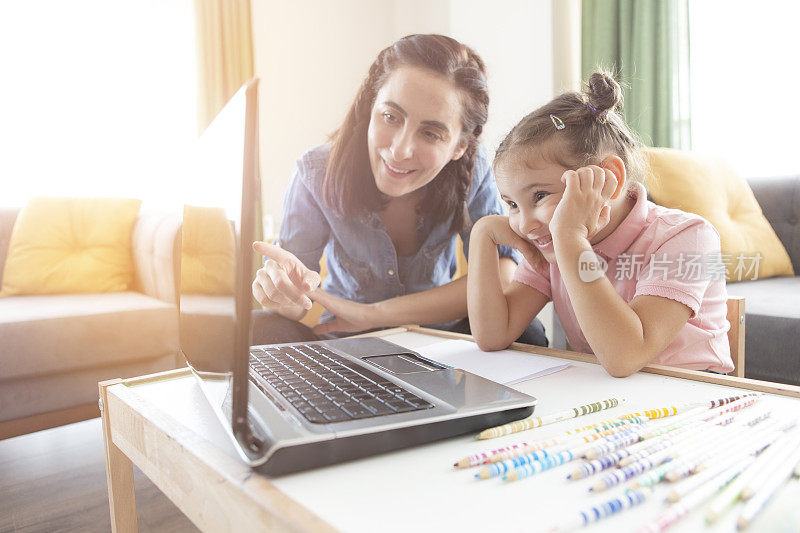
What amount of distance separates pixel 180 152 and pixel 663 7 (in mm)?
2398

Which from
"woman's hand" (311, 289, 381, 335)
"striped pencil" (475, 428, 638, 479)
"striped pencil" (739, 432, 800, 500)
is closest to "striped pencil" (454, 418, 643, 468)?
"striped pencil" (475, 428, 638, 479)

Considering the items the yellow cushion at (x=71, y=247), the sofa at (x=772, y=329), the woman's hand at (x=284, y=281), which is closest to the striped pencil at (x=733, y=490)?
the woman's hand at (x=284, y=281)

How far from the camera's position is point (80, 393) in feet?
5.31

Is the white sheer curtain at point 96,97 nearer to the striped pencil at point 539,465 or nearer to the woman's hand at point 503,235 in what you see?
the woman's hand at point 503,235

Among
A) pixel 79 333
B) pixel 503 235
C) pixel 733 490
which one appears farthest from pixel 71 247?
pixel 733 490

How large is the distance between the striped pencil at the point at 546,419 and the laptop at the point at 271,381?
0.04ft

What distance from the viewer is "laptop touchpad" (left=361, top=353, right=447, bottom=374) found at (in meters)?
0.67

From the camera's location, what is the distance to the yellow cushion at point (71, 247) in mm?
2033

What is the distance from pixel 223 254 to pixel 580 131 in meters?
0.63

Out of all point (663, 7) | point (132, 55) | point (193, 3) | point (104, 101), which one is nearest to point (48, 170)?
point (104, 101)

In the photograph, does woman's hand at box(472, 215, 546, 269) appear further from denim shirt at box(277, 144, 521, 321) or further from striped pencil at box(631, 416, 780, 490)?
striped pencil at box(631, 416, 780, 490)

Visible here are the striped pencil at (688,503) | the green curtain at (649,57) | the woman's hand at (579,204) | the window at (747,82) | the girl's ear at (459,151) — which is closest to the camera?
the striped pencil at (688,503)

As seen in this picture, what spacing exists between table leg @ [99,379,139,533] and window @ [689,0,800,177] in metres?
2.42

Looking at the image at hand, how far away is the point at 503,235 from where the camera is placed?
39.1 inches
